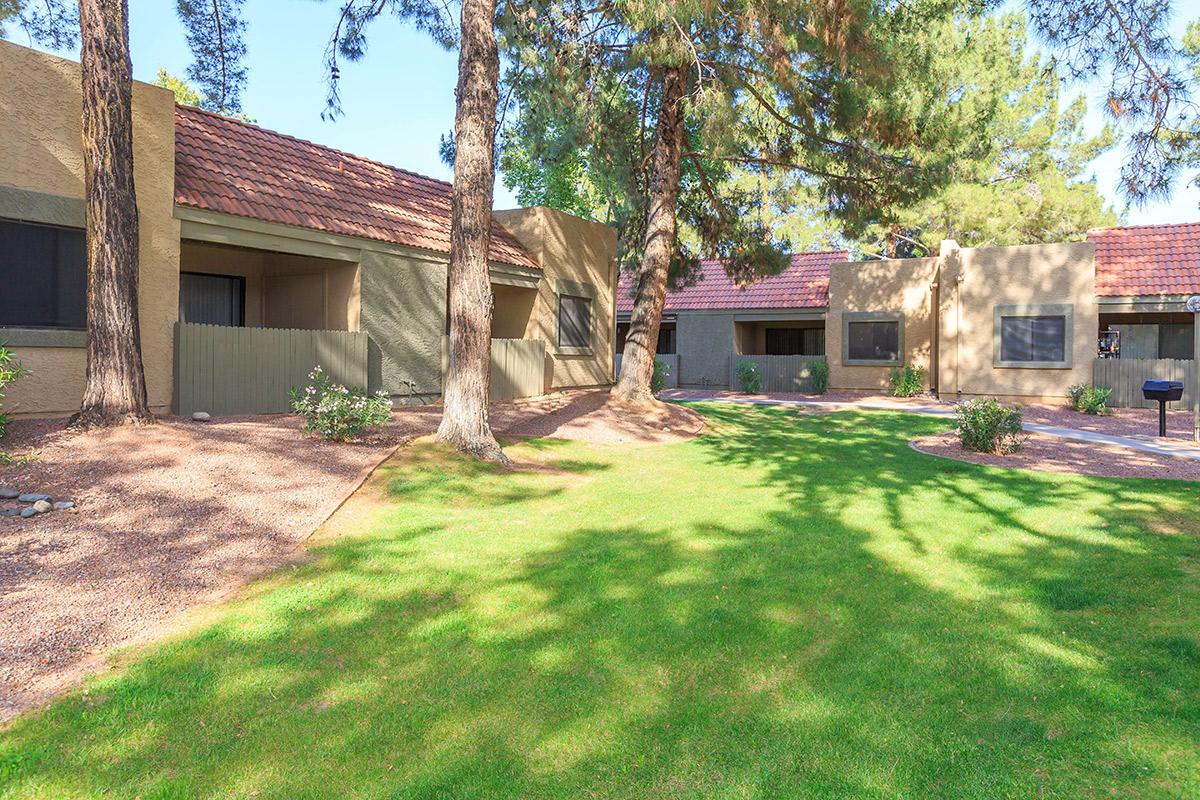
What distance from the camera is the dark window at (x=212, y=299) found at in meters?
14.2

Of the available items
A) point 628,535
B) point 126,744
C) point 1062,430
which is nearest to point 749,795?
point 126,744

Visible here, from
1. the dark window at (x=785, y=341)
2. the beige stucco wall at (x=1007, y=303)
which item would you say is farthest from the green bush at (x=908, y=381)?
the dark window at (x=785, y=341)

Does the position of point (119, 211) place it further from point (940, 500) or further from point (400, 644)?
point (940, 500)

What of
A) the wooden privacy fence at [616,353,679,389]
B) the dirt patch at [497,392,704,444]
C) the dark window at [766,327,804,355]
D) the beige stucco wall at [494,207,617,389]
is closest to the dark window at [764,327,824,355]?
the dark window at [766,327,804,355]

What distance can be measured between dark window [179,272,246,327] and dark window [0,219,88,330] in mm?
3812

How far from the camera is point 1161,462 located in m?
10.8

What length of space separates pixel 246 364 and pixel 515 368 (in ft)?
20.5

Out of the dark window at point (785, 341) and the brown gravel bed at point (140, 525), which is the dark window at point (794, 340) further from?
the brown gravel bed at point (140, 525)

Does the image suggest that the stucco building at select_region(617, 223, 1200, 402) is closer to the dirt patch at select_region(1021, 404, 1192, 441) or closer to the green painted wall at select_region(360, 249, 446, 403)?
the dirt patch at select_region(1021, 404, 1192, 441)

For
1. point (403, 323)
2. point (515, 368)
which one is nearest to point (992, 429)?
point (515, 368)

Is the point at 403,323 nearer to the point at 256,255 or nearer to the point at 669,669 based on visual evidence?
the point at 256,255

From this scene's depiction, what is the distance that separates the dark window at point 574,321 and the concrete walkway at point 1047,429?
16.3 ft

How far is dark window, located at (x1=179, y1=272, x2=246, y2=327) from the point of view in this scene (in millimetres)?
14152

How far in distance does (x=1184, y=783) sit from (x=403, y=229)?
1434 centimetres
